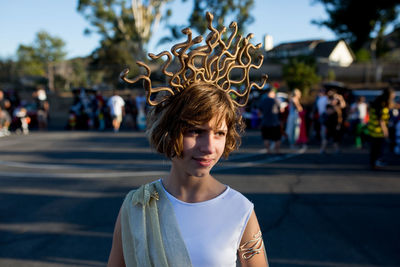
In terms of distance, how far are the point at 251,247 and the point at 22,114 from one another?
55.3ft

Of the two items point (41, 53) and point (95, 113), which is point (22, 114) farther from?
point (41, 53)

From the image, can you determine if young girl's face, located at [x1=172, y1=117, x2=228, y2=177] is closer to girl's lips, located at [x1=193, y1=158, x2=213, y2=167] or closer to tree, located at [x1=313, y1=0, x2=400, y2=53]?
girl's lips, located at [x1=193, y1=158, x2=213, y2=167]

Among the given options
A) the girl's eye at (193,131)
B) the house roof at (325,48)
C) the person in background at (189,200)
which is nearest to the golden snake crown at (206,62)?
the person in background at (189,200)

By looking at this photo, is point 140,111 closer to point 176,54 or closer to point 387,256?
point 387,256

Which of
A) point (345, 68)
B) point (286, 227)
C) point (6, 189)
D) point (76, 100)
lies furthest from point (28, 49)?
point (286, 227)

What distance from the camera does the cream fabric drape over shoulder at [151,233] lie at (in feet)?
4.39

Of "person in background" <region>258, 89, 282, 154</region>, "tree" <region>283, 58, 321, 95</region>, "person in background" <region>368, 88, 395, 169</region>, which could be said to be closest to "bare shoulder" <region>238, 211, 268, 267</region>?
"person in background" <region>368, 88, 395, 169</region>

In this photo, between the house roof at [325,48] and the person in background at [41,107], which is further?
the person in background at [41,107]

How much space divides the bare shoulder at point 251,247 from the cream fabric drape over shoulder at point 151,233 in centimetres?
25

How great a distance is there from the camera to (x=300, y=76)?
22.9m

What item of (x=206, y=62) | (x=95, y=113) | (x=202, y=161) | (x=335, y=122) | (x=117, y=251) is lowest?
(x=335, y=122)

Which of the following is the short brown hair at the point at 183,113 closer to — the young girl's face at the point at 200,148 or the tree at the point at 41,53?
the young girl's face at the point at 200,148

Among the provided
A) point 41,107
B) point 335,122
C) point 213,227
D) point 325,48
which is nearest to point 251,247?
point 213,227

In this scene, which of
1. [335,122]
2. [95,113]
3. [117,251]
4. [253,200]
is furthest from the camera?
[95,113]
